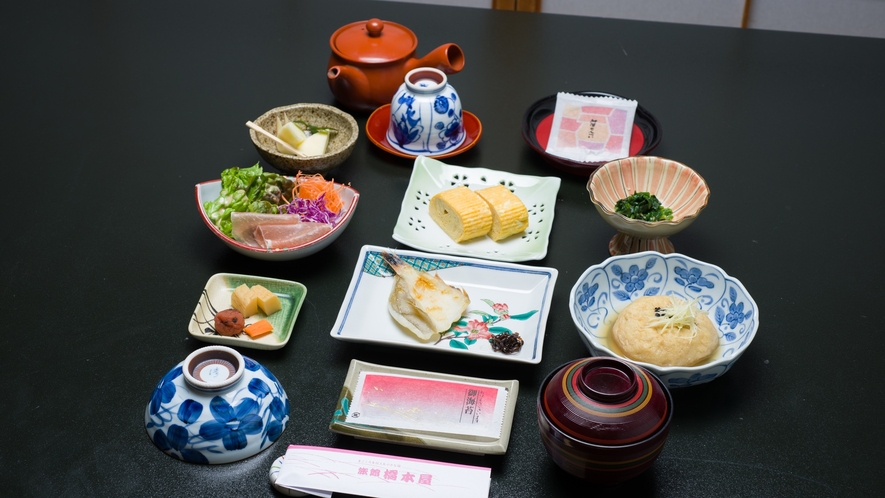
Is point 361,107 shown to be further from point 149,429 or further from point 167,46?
point 149,429

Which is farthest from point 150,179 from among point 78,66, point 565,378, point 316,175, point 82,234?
point 565,378

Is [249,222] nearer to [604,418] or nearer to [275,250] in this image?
[275,250]

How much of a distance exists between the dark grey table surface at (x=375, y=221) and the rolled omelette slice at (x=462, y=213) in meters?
0.12

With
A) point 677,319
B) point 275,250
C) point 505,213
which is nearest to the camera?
point 677,319

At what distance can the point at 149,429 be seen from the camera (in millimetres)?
1229

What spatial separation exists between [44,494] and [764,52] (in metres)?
2.02

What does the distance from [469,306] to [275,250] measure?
0.38 metres

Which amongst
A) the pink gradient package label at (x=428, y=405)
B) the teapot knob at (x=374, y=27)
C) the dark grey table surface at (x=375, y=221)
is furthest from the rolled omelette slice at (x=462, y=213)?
the teapot knob at (x=374, y=27)

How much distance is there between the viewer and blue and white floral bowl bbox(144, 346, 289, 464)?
1.18 meters

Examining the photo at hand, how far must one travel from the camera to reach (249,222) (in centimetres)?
157

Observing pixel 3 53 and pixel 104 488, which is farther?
pixel 3 53

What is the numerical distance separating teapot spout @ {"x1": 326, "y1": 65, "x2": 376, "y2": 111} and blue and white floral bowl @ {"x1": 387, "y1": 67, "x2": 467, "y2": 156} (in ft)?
0.37

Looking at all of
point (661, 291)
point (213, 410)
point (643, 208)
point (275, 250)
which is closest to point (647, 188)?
point (643, 208)

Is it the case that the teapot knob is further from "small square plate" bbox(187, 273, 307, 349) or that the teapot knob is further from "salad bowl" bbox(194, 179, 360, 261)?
"small square plate" bbox(187, 273, 307, 349)
